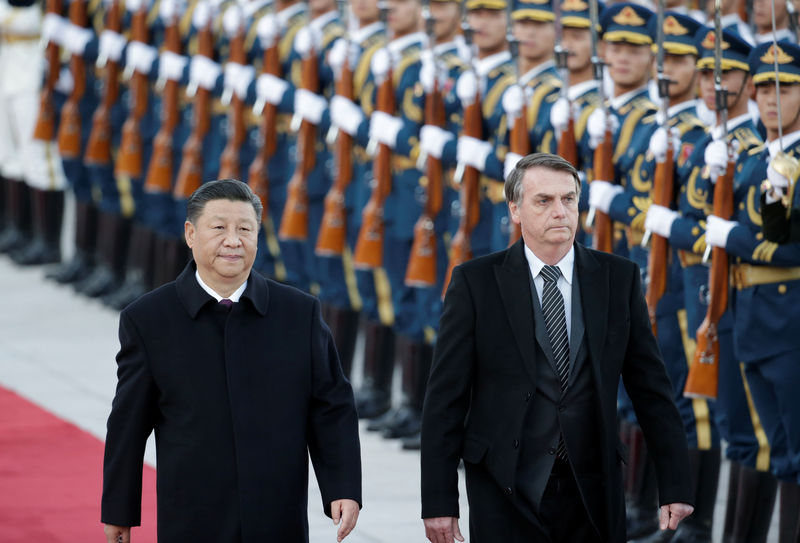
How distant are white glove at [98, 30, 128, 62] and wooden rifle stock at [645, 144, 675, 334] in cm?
531

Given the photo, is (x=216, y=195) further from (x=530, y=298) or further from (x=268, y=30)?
(x=268, y=30)

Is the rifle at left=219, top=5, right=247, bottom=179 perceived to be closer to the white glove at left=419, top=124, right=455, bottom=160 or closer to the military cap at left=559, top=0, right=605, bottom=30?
the white glove at left=419, top=124, right=455, bottom=160

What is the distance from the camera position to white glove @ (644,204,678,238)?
6.64 m

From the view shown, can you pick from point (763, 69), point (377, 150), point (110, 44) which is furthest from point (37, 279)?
point (763, 69)

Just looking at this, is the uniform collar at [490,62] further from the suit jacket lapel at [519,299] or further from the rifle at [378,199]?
the suit jacket lapel at [519,299]

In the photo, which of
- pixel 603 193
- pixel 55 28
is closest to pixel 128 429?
pixel 603 193

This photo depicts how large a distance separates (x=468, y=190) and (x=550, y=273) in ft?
11.4

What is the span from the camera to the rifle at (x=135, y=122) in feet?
36.4

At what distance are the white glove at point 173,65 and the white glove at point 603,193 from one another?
13.8 ft

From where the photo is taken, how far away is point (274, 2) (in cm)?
1005

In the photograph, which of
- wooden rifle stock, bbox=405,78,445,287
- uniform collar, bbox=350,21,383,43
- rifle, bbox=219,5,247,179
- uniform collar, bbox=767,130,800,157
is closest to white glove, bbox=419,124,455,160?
wooden rifle stock, bbox=405,78,445,287

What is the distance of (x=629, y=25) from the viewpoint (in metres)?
7.25

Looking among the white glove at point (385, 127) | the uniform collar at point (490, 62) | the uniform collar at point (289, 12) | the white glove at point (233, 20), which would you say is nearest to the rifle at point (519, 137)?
the uniform collar at point (490, 62)

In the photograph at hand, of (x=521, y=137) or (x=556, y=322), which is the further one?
(x=521, y=137)
